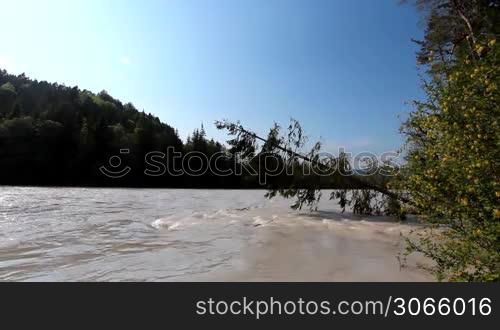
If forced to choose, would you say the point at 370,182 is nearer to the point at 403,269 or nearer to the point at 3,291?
the point at 403,269

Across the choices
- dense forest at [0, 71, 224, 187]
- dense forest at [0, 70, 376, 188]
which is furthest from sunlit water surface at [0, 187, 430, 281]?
dense forest at [0, 71, 224, 187]

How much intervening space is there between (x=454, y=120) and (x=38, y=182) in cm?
5762

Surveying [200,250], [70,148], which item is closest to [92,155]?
[70,148]

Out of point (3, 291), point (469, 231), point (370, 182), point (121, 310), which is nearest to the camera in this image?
point (121, 310)

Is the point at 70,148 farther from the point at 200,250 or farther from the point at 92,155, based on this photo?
the point at 200,250

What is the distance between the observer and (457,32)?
11562 millimetres

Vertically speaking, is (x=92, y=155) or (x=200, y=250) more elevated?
(x=92, y=155)

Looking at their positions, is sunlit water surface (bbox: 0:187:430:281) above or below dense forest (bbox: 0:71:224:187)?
below

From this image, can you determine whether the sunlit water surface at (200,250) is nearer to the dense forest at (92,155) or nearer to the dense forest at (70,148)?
the dense forest at (92,155)

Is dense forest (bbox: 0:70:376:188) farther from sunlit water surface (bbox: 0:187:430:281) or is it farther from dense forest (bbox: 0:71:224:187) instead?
sunlit water surface (bbox: 0:187:430:281)

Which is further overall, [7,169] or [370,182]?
[7,169]

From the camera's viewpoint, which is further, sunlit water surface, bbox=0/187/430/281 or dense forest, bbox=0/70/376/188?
dense forest, bbox=0/70/376/188

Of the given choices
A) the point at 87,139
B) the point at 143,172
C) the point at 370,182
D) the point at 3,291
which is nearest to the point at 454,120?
the point at 3,291

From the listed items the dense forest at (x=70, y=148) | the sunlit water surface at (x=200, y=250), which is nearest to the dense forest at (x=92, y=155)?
the dense forest at (x=70, y=148)
